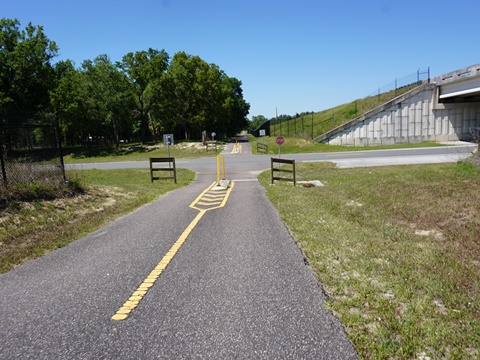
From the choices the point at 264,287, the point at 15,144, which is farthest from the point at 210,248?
the point at 15,144

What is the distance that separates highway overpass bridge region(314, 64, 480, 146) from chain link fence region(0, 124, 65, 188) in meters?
36.8

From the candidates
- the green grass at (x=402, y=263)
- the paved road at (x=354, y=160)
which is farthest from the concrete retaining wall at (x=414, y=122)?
the green grass at (x=402, y=263)

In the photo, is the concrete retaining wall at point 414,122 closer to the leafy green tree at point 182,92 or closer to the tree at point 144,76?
the leafy green tree at point 182,92

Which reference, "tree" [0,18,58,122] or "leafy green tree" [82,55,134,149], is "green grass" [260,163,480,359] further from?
"tree" [0,18,58,122]

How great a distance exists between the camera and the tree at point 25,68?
48156 mm

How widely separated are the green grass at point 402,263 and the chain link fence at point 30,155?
7.34 m

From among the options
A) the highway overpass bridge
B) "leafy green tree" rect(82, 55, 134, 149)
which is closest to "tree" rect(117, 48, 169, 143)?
"leafy green tree" rect(82, 55, 134, 149)

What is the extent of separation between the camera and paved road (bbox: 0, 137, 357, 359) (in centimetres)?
298

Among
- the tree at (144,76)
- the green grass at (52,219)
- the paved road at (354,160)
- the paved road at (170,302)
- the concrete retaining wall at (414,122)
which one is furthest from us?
the tree at (144,76)

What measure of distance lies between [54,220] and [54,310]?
541 cm

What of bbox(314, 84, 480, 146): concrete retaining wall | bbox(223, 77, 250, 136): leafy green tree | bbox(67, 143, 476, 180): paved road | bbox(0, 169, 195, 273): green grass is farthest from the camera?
bbox(223, 77, 250, 136): leafy green tree

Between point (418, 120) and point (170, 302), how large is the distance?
44401 mm

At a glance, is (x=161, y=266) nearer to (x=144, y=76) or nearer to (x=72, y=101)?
(x=72, y=101)

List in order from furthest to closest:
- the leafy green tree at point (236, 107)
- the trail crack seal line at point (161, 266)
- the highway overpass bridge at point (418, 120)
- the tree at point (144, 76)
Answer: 1. the leafy green tree at point (236, 107)
2. the tree at point (144, 76)
3. the highway overpass bridge at point (418, 120)
4. the trail crack seal line at point (161, 266)
